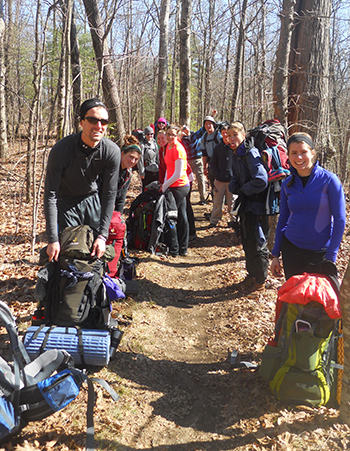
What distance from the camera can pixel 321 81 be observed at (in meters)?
5.46

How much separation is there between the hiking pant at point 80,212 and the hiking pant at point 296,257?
196 cm

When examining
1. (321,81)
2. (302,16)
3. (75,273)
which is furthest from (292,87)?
(75,273)


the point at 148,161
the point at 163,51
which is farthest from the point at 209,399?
the point at 163,51

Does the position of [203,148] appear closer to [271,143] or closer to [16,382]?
[271,143]

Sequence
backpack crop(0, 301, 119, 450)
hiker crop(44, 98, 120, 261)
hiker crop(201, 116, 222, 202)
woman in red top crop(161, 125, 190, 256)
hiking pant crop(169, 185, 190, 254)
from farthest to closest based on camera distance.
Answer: hiker crop(201, 116, 222, 202), hiking pant crop(169, 185, 190, 254), woman in red top crop(161, 125, 190, 256), hiker crop(44, 98, 120, 261), backpack crop(0, 301, 119, 450)

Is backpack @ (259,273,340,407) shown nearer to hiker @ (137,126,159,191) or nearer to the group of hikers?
the group of hikers

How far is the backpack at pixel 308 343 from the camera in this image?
268cm

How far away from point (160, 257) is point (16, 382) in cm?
418

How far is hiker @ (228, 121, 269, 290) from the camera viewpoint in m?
4.43

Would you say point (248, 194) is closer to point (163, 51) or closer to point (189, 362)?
point (189, 362)

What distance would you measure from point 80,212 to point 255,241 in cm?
243

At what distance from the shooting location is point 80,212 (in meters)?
3.60

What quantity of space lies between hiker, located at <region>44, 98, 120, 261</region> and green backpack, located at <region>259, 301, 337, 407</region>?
6.25 feet

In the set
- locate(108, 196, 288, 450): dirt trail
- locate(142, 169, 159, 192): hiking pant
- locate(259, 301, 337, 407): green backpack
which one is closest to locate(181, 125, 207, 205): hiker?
locate(142, 169, 159, 192): hiking pant
